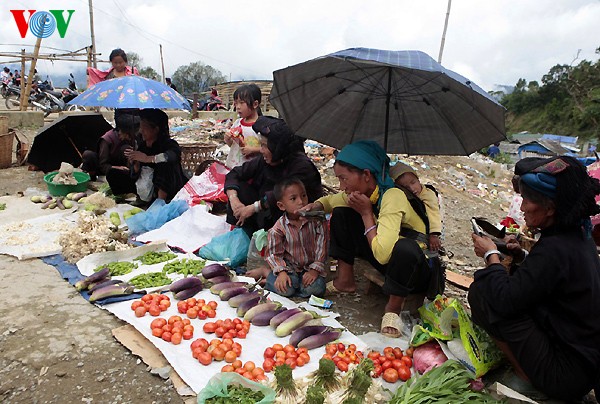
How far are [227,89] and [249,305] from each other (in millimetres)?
19595

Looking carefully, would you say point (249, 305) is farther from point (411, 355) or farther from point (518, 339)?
point (518, 339)

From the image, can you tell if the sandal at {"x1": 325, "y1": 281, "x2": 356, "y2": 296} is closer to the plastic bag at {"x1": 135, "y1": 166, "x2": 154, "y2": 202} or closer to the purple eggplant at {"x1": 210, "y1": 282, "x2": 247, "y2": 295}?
the purple eggplant at {"x1": 210, "y1": 282, "x2": 247, "y2": 295}

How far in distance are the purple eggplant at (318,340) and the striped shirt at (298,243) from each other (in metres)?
0.74

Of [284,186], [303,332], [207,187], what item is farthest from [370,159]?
[207,187]

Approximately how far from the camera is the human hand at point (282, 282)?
3.42 m

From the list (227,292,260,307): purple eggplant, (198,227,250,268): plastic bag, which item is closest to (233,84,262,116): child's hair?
(198,227,250,268): plastic bag

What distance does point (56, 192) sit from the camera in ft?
19.9

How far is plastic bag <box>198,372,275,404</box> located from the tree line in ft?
148

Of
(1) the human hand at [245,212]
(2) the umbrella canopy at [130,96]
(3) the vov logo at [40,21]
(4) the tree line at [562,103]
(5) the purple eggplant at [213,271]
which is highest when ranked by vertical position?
(4) the tree line at [562,103]

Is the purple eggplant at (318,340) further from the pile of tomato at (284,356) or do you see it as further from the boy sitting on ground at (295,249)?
the boy sitting on ground at (295,249)

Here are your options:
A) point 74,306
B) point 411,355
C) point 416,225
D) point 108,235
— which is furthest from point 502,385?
point 108,235

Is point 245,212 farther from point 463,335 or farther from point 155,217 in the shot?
point 463,335

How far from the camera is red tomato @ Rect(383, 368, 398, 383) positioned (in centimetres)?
250

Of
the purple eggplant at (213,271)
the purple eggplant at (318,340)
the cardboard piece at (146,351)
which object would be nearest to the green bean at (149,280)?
the purple eggplant at (213,271)
